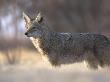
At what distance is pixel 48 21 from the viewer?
87.7 feet

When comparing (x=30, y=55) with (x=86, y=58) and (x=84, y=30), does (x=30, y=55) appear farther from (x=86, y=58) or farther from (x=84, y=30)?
(x=86, y=58)

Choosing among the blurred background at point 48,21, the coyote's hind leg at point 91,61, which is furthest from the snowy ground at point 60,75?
the coyote's hind leg at point 91,61

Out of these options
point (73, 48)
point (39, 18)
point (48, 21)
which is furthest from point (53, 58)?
point (48, 21)

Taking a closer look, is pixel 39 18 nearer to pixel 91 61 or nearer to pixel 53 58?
pixel 53 58

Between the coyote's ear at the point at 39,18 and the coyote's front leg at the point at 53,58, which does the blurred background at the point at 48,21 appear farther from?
the coyote's ear at the point at 39,18

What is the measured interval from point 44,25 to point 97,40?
1254 mm

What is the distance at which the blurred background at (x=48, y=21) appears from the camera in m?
14.5

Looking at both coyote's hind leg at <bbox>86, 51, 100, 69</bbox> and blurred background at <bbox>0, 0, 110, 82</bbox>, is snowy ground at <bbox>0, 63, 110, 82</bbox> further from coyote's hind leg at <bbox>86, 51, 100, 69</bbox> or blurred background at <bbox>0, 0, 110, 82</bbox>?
coyote's hind leg at <bbox>86, 51, 100, 69</bbox>

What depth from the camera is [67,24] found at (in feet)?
92.1

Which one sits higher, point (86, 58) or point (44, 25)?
point (44, 25)

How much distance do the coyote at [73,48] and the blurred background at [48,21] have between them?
42cm

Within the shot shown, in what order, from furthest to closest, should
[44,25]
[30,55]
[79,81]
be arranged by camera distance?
1. [30,55]
2. [79,81]
3. [44,25]

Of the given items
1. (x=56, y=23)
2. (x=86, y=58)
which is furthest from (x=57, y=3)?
(x=86, y=58)

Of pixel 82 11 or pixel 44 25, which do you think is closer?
pixel 44 25
